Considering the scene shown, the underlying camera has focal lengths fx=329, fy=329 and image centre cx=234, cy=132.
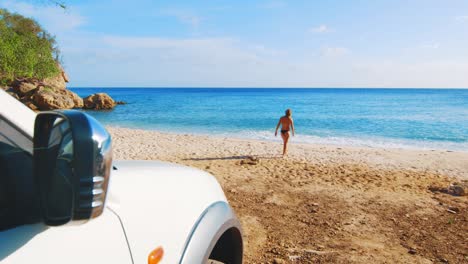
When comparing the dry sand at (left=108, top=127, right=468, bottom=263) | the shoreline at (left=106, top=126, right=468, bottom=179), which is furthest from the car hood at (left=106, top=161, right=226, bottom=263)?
the shoreline at (left=106, top=126, right=468, bottom=179)

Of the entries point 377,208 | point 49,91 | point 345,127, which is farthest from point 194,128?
point 377,208

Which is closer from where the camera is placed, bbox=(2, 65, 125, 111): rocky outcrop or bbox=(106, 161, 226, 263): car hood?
bbox=(106, 161, 226, 263): car hood

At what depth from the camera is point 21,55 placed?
122 feet

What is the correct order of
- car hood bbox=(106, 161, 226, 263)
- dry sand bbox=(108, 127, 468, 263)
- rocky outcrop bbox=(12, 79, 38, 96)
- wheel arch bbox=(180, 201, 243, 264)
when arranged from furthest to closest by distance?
rocky outcrop bbox=(12, 79, 38, 96) < dry sand bbox=(108, 127, 468, 263) < wheel arch bbox=(180, 201, 243, 264) < car hood bbox=(106, 161, 226, 263)

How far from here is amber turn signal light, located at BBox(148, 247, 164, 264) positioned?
4.37 ft

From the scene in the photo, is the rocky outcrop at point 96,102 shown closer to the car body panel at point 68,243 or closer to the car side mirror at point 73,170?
the car body panel at point 68,243

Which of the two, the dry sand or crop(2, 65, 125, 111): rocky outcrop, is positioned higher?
crop(2, 65, 125, 111): rocky outcrop

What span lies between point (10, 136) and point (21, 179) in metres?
0.25

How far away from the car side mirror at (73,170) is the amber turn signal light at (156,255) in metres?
0.47

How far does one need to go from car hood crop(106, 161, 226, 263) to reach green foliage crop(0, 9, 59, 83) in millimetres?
38537

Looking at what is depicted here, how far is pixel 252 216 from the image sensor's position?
5578mm

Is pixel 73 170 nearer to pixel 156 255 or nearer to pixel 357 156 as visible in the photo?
pixel 156 255

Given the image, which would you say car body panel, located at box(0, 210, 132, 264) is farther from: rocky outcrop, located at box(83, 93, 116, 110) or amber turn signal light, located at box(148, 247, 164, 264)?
rocky outcrop, located at box(83, 93, 116, 110)

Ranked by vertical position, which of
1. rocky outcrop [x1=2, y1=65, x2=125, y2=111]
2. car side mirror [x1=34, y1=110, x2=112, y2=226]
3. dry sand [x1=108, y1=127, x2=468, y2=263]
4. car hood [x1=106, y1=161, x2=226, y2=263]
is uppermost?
car side mirror [x1=34, y1=110, x2=112, y2=226]
